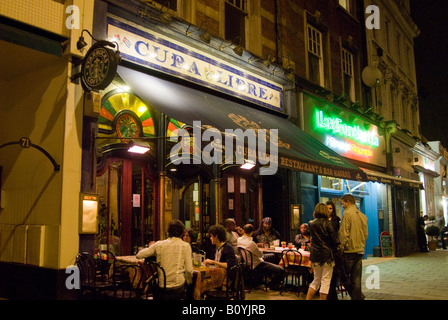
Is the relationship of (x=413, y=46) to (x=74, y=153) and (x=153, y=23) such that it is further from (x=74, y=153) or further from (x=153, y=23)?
(x=74, y=153)

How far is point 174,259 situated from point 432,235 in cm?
1776

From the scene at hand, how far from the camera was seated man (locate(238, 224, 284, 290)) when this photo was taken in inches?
317

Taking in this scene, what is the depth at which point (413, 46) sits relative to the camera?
2412cm

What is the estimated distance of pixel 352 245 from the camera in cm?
691

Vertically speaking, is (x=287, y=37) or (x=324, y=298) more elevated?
(x=287, y=37)

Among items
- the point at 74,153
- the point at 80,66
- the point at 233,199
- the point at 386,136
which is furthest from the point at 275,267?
the point at 386,136

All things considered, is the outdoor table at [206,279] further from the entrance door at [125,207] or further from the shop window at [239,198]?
the shop window at [239,198]

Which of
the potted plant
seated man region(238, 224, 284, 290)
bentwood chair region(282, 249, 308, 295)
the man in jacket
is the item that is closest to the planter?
the potted plant

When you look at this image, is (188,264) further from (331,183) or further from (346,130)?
(346,130)

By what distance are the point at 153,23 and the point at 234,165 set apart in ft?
13.6

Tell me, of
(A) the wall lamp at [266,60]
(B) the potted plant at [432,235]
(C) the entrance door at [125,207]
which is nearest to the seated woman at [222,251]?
(C) the entrance door at [125,207]

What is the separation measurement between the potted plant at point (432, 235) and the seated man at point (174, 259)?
1723 cm

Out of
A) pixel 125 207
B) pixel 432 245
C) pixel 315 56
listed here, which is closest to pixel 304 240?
pixel 125 207

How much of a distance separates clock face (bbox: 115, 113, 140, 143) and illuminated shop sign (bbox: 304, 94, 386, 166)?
20.1ft
